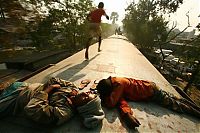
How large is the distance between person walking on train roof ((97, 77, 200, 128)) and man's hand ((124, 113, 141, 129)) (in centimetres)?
17

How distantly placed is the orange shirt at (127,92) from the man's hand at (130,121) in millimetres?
264

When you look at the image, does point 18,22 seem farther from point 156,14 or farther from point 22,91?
point 156,14

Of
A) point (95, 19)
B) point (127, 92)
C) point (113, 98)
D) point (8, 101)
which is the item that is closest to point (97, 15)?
point (95, 19)

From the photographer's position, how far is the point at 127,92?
118 inches

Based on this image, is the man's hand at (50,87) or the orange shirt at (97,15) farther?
the orange shirt at (97,15)

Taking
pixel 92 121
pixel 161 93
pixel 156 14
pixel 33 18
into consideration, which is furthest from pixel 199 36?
pixel 92 121

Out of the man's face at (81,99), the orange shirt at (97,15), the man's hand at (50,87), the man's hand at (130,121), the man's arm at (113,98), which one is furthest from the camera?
the orange shirt at (97,15)

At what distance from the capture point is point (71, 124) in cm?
211

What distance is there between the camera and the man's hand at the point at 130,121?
2.18 m

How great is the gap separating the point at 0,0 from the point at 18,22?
1280 millimetres

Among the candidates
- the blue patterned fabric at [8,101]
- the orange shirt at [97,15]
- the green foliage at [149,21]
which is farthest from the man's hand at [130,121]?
the green foliage at [149,21]

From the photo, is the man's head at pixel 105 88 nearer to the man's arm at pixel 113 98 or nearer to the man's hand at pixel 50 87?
the man's arm at pixel 113 98

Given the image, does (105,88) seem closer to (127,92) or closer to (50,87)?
(127,92)

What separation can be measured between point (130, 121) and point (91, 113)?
0.48 metres
